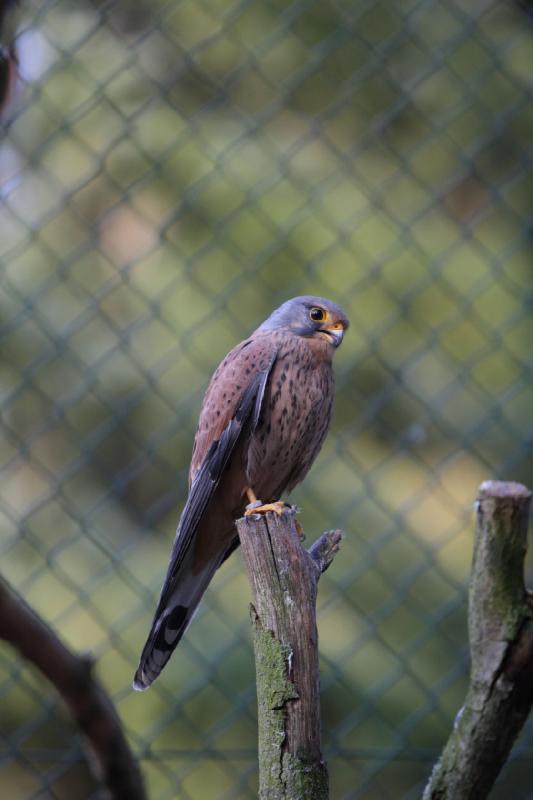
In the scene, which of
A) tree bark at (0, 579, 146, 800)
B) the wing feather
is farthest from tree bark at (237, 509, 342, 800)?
the wing feather

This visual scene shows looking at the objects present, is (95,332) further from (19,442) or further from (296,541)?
(296,541)

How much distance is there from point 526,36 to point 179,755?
→ 2.51 m

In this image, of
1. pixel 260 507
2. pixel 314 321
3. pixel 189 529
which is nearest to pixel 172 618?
pixel 189 529

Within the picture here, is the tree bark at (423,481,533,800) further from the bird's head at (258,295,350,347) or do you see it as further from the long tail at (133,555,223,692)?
the bird's head at (258,295,350,347)

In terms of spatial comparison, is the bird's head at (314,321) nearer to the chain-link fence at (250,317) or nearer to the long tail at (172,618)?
the long tail at (172,618)

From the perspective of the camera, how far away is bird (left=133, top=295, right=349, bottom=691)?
221 centimetres

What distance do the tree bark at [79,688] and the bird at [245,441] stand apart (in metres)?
0.20

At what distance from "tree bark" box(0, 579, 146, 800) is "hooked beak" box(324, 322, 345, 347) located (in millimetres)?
898

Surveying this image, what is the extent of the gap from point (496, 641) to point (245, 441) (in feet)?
3.06

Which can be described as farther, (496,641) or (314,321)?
(314,321)

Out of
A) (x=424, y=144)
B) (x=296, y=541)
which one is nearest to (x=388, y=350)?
(x=424, y=144)

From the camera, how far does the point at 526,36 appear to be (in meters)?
3.64

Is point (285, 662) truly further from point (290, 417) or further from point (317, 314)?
point (317, 314)

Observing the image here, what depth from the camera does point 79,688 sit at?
1.85 meters
